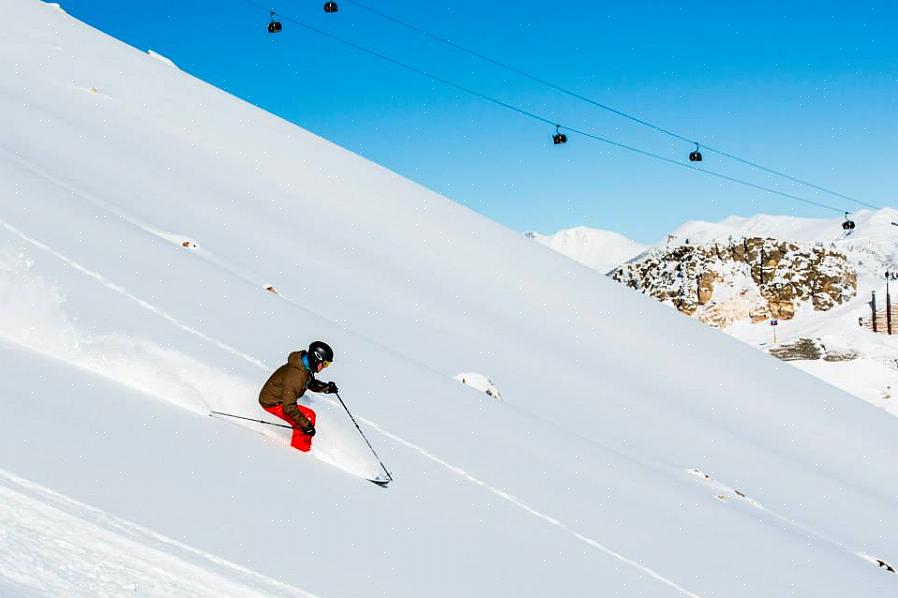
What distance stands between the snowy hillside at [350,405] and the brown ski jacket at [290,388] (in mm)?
312

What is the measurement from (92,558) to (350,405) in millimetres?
5840

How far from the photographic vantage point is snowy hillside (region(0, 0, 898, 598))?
17.4 feet

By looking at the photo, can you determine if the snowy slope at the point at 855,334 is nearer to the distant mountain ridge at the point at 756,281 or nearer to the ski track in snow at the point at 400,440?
the distant mountain ridge at the point at 756,281

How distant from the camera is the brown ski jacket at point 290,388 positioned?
762 cm

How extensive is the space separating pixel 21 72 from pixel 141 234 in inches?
499

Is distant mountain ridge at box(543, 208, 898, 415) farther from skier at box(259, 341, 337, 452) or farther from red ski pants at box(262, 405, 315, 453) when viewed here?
red ski pants at box(262, 405, 315, 453)

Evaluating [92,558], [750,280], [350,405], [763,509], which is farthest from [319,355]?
[750,280]

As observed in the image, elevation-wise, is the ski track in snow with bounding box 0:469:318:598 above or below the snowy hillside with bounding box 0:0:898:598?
below

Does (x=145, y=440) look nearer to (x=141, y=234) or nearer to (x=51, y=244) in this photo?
(x=51, y=244)

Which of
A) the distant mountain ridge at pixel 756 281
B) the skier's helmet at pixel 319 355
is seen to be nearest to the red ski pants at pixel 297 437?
the skier's helmet at pixel 319 355

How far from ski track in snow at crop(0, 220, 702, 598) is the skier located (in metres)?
1.40

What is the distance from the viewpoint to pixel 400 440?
9.05 m

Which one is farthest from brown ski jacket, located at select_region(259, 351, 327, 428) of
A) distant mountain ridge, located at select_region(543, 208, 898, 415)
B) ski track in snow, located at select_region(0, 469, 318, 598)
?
distant mountain ridge, located at select_region(543, 208, 898, 415)

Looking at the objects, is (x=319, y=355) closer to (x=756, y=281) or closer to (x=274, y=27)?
(x=274, y=27)
